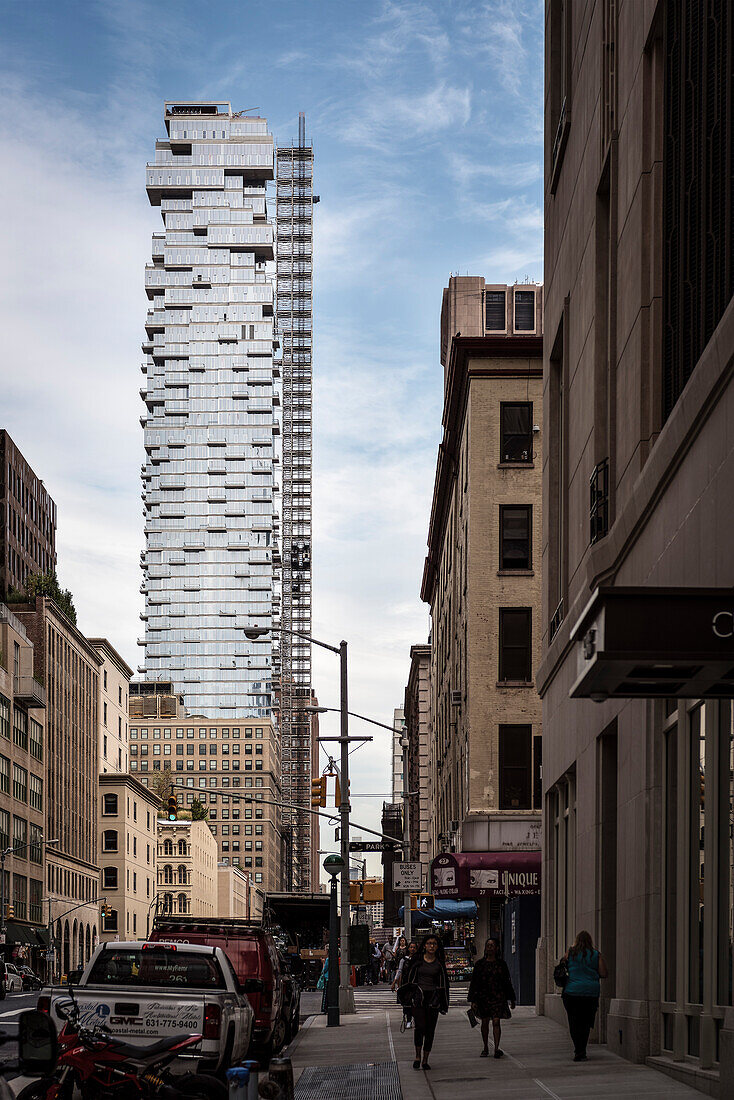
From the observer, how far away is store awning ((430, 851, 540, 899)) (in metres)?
47.8

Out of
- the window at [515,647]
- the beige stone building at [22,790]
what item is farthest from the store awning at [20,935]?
the window at [515,647]

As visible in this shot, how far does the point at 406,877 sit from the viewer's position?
37.9 metres

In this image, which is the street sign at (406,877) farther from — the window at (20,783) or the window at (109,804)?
the window at (109,804)

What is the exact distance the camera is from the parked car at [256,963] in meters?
20.5

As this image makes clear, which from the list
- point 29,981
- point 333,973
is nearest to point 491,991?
point 333,973

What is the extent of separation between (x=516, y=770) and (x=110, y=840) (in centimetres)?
9953

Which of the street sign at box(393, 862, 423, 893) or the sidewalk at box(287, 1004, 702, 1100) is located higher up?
the street sign at box(393, 862, 423, 893)

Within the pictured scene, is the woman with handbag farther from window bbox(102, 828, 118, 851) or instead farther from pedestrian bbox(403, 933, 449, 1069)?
window bbox(102, 828, 118, 851)

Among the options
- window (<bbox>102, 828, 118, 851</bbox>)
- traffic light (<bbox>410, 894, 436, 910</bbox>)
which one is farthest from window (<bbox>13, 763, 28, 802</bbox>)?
traffic light (<bbox>410, 894, 436, 910</bbox>)

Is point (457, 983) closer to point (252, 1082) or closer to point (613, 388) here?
point (613, 388)

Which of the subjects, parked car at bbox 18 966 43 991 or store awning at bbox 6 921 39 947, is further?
store awning at bbox 6 921 39 947

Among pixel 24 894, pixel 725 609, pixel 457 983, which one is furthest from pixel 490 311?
pixel 725 609

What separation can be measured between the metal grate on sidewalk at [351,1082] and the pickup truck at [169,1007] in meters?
1.70

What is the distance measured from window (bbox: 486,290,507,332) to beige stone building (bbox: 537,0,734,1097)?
45.2 metres
